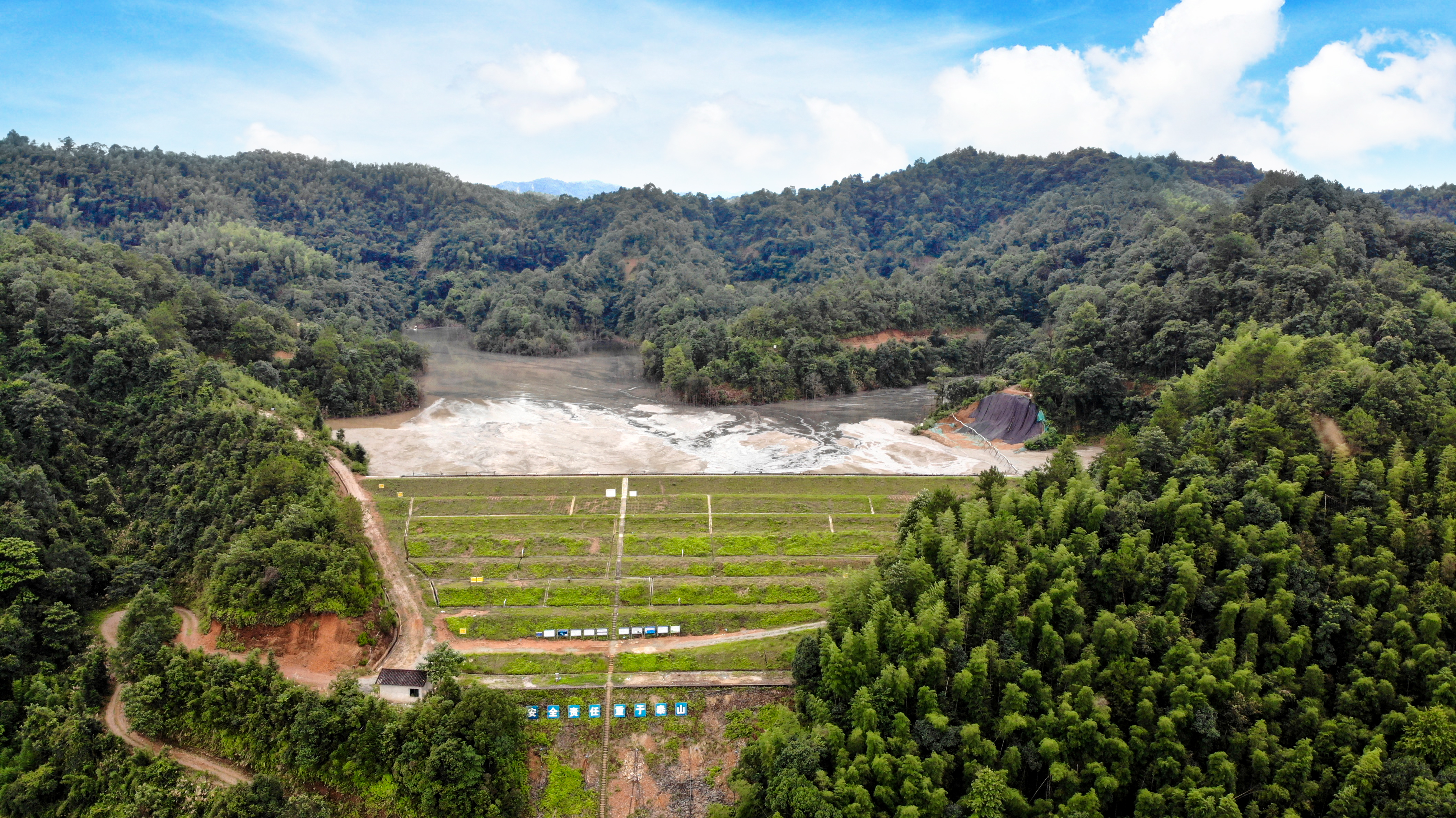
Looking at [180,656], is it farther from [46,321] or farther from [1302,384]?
[1302,384]

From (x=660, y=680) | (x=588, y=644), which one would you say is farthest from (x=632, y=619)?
(x=660, y=680)

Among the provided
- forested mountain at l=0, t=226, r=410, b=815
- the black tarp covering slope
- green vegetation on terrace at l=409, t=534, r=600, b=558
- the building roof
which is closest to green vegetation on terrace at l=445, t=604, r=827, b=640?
the building roof

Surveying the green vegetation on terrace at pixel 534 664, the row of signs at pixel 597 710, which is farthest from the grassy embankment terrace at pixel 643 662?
the row of signs at pixel 597 710

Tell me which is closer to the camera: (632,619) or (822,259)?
(632,619)

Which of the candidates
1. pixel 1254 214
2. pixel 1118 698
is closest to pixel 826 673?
pixel 1118 698

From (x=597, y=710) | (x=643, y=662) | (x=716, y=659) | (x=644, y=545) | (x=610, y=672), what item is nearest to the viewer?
(x=597, y=710)

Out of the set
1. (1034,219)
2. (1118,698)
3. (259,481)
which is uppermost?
(1034,219)

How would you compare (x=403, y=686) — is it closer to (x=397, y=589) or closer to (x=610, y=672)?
(x=610, y=672)
